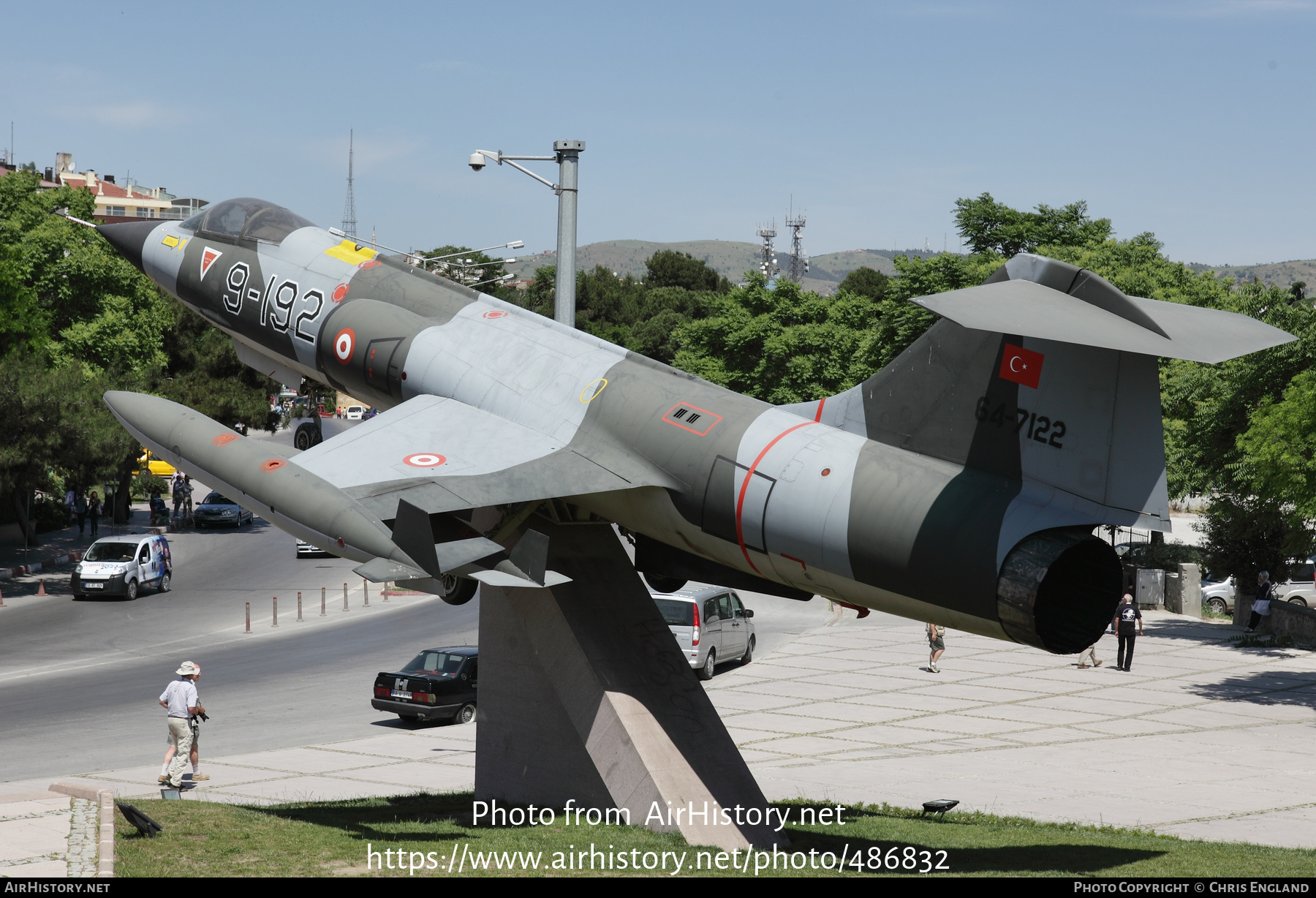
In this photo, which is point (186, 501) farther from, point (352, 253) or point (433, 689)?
point (352, 253)

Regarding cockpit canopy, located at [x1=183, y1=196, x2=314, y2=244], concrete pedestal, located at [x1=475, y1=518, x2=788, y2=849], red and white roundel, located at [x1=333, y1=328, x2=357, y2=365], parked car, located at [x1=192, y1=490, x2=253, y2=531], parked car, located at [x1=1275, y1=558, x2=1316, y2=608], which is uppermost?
cockpit canopy, located at [x1=183, y1=196, x2=314, y2=244]

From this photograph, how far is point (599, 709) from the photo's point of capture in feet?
48.0

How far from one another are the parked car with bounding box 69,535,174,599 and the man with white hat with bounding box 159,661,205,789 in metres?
23.8

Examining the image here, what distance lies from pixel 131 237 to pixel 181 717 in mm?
8326

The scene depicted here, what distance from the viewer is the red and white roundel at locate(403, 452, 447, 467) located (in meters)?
13.9

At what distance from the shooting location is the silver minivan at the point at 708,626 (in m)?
29.0

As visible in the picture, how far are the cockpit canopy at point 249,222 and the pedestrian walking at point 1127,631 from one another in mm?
22482

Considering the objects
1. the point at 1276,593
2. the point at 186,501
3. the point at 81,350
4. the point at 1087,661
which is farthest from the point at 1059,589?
the point at 186,501

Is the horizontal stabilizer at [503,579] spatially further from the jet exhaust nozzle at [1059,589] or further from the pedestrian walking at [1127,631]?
the pedestrian walking at [1127,631]

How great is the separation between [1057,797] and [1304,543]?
47.6 ft

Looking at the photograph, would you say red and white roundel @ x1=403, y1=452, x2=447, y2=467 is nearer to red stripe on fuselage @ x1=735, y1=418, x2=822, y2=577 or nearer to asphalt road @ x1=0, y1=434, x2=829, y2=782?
red stripe on fuselage @ x1=735, y1=418, x2=822, y2=577

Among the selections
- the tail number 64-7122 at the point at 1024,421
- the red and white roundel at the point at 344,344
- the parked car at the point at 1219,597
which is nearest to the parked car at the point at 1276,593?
the parked car at the point at 1219,597

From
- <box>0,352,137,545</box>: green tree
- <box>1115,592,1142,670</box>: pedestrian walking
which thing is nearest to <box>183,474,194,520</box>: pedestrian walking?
<box>0,352,137,545</box>: green tree
